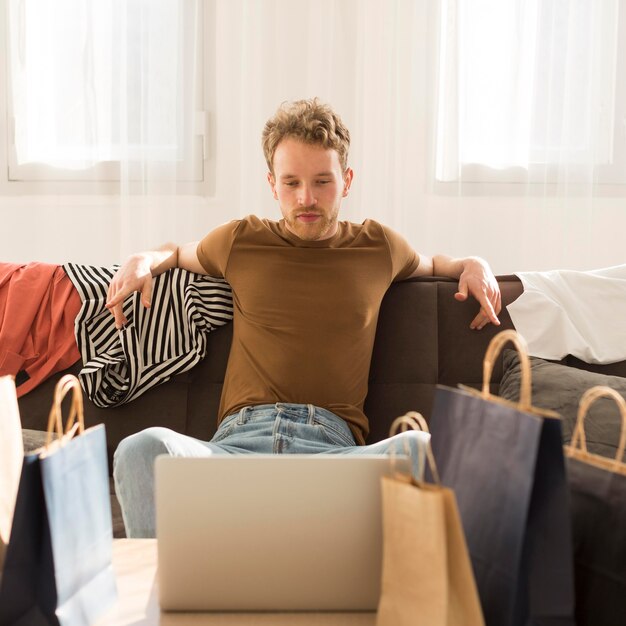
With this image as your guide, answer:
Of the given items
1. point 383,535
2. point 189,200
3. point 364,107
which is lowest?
point 383,535

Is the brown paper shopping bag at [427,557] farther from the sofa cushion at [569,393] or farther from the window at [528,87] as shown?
the window at [528,87]

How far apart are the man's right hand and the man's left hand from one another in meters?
0.72

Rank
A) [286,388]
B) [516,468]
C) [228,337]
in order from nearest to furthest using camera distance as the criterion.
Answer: [516,468] < [286,388] < [228,337]

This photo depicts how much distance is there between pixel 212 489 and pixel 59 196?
7.53 feet

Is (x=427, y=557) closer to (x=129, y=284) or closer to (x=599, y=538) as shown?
(x=599, y=538)

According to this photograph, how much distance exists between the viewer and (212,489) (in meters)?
0.84

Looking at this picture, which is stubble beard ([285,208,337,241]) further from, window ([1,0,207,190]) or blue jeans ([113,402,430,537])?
window ([1,0,207,190])

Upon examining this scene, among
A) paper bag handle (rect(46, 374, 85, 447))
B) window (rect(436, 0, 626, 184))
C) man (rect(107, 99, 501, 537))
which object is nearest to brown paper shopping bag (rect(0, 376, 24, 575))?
paper bag handle (rect(46, 374, 85, 447))

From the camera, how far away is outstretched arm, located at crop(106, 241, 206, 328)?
6.33 ft

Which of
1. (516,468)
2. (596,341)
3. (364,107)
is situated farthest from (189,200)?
(516,468)

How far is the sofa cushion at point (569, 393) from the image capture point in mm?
1686

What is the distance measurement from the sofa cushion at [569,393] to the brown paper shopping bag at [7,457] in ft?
3.67

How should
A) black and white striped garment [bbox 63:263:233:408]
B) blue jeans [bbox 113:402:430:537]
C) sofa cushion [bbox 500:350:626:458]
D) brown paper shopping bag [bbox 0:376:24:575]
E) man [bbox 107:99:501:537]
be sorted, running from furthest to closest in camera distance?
black and white striped garment [bbox 63:263:233:408] < man [bbox 107:99:501:537] < sofa cushion [bbox 500:350:626:458] < blue jeans [bbox 113:402:430:537] < brown paper shopping bag [bbox 0:376:24:575]

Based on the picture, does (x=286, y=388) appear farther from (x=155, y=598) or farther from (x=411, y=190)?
(x=411, y=190)
